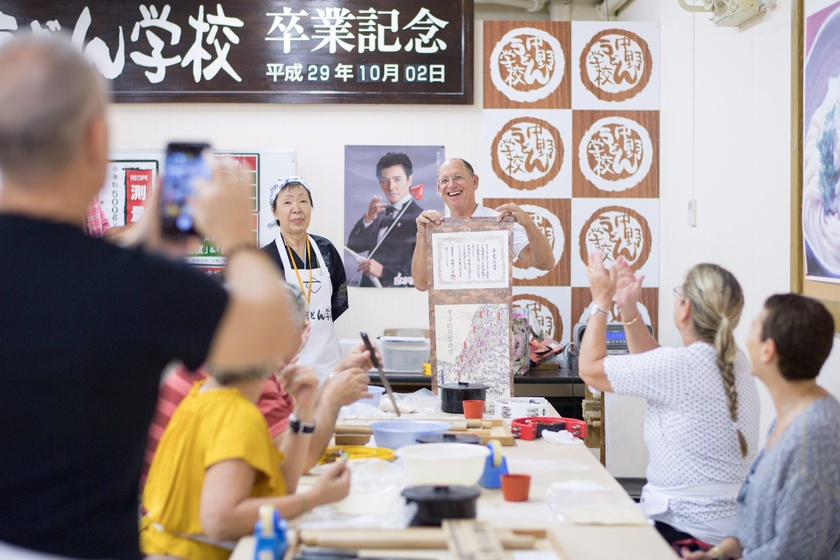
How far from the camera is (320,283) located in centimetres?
401

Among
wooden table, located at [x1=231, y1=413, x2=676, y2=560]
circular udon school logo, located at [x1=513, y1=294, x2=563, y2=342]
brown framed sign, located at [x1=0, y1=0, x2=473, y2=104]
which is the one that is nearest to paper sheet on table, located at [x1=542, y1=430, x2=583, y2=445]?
wooden table, located at [x1=231, y1=413, x2=676, y2=560]

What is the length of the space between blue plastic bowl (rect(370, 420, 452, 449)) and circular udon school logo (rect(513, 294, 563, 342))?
2.69 m

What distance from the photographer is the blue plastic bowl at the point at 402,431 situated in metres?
2.40

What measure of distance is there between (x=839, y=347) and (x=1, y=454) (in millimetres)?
2643

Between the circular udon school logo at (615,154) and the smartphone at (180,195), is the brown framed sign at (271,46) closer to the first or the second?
the circular udon school logo at (615,154)

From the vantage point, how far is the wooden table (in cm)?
158

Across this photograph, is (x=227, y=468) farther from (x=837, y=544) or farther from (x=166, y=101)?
(x=166, y=101)

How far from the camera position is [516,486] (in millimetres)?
1916

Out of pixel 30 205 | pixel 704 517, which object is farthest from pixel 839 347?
pixel 30 205

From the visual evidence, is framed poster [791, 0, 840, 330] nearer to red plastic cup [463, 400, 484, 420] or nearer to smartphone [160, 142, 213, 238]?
red plastic cup [463, 400, 484, 420]

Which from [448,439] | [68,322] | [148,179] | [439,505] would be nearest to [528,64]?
[148,179]

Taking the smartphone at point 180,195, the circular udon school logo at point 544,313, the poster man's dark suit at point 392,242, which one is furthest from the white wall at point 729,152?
the smartphone at point 180,195

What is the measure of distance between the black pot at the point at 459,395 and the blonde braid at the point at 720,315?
0.85m

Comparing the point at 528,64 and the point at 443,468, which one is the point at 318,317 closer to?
the point at 528,64
